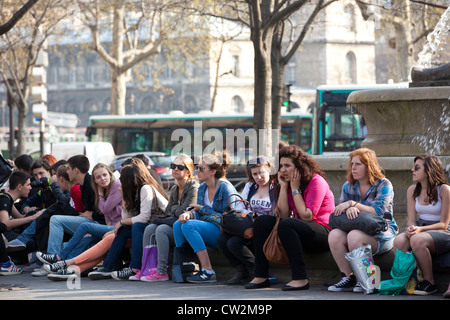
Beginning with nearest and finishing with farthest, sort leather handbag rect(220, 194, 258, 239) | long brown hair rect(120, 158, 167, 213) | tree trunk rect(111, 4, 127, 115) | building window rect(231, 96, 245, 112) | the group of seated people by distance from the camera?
1. the group of seated people
2. leather handbag rect(220, 194, 258, 239)
3. long brown hair rect(120, 158, 167, 213)
4. tree trunk rect(111, 4, 127, 115)
5. building window rect(231, 96, 245, 112)

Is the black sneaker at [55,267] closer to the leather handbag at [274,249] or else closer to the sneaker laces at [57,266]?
the sneaker laces at [57,266]

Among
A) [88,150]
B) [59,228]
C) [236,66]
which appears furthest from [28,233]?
[236,66]

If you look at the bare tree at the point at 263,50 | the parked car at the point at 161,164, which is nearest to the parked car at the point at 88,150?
the parked car at the point at 161,164

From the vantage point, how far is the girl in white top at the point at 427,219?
23.5 ft

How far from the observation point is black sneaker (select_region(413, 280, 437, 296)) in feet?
23.5

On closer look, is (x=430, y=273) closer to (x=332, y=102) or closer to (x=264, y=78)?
(x=264, y=78)

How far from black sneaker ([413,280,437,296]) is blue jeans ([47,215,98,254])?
4.20 metres

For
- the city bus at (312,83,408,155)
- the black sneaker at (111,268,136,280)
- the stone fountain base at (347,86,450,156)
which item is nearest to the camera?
the black sneaker at (111,268,136,280)

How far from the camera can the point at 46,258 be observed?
941 centimetres

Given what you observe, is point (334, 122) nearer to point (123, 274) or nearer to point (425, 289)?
point (123, 274)

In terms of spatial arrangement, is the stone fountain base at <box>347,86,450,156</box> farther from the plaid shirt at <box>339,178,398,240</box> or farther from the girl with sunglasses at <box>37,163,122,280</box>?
the girl with sunglasses at <box>37,163,122,280</box>

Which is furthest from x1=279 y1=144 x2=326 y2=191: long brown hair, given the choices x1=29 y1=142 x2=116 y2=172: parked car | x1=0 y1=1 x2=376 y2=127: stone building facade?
x1=0 y1=1 x2=376 y2=127: stone building facade

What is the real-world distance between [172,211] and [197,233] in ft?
1.96

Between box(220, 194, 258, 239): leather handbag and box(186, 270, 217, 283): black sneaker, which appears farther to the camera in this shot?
box(186, 270, 217, 283): black sneaker
